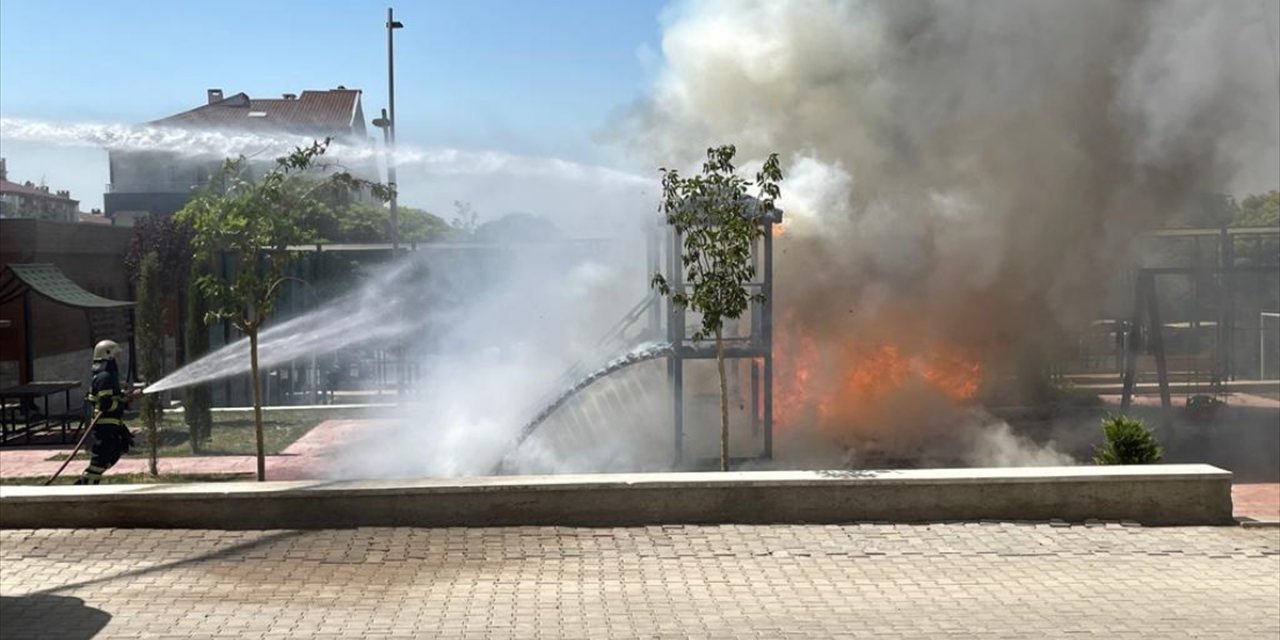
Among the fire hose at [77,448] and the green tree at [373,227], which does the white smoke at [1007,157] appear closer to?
the fire hose at [77,448]

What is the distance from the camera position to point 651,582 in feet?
21.4

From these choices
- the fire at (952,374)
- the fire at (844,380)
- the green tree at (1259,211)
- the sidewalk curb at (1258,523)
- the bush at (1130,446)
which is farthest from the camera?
the green tree at (1259,211)

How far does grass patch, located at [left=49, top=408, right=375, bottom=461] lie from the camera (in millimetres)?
12055

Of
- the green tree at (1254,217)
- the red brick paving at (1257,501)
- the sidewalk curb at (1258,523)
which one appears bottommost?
the red brick paving at (1257,501)

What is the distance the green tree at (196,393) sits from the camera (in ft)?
39.4

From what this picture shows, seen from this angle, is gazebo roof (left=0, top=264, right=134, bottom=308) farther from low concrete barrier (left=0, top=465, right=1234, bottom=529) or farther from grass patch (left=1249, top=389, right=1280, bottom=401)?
grass patch (left=1249, top=389, right=1280, bottom=401)

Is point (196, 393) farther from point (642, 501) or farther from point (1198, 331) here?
point (1198, 331)

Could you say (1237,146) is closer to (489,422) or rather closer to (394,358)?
(489,422)

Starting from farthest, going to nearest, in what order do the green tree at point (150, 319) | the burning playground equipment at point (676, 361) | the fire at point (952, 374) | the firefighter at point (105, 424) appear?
the fire at point (952, 374) → the green tree at point (150, 319) → the burning playground equipment at point (676, 361) → the firefighter at point (105, 424)

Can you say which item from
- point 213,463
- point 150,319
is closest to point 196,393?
point 150,319

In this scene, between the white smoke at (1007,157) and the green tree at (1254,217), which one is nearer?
the white smoke at (1007,157)

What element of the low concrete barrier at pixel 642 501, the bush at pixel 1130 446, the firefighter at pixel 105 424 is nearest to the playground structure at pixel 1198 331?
the bush at pixel 1130 446

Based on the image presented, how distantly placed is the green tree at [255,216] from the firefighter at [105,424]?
95 centimetres

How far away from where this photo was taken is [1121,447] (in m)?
8.68
